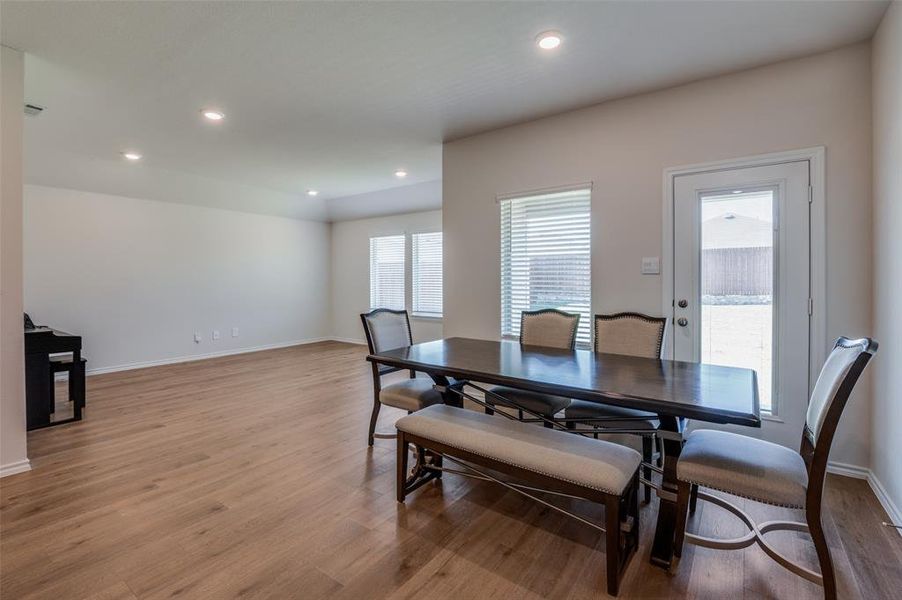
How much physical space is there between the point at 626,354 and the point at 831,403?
1.35m

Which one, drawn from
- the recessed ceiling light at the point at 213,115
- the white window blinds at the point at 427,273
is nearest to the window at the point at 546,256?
the recessed ceiling light at the point at 213,115

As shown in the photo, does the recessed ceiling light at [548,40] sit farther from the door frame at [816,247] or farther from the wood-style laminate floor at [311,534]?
the wood-style laminate floor at [311,534]

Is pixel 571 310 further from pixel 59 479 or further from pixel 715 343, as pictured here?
pixel 59 479

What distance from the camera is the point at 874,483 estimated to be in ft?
7.95

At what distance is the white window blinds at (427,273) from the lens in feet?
22.4

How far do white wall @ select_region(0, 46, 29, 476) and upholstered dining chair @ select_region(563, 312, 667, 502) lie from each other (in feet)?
11.3

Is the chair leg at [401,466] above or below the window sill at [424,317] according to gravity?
below

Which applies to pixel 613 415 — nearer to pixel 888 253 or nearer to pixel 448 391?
pixel 448 391

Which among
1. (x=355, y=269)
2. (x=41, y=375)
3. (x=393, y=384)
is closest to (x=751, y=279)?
(x=393, y=384)

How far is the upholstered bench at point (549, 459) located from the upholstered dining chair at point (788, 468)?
24 centimetres

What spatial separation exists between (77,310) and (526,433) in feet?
19.6

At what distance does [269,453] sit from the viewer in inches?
116

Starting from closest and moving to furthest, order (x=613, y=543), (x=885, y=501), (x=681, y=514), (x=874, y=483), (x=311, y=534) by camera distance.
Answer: (x=613, y=543) → (x=681, y=514) → (x=311, y=534) → (x=885, y=501) → (x=874, y=483)

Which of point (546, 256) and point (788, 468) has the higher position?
point (546, 256)
